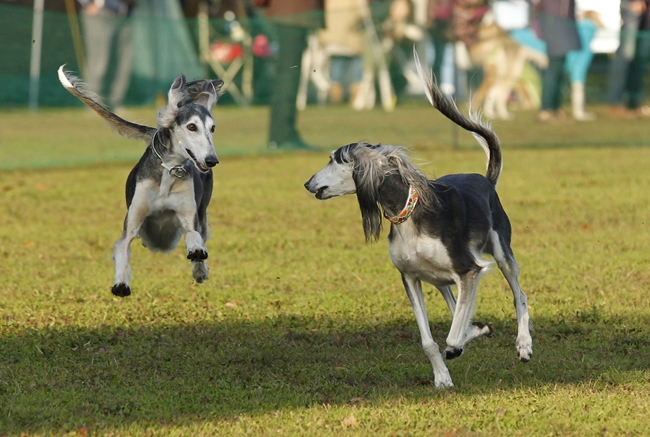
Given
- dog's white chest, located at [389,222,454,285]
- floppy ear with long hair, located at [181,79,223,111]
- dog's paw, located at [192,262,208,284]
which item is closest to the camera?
dog's white chest, located at [389,222,454,285]

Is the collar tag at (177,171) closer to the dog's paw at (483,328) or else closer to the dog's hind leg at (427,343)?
the dog's hind leg at (427,343)

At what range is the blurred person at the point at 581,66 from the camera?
63.2 feet

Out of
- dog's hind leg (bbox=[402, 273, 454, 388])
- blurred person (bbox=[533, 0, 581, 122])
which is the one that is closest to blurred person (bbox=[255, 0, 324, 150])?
blurred person (bbox=[533, 0, 581, 122])

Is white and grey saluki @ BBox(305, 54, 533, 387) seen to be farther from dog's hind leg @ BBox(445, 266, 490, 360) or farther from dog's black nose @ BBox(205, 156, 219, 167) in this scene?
dog's black nose @ BBox(205, 156, 219, 167)

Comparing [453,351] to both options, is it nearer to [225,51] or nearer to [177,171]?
[177,171]

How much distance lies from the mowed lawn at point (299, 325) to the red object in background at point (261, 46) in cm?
422

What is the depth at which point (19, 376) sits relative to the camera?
20.5 feet

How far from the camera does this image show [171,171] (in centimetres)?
657

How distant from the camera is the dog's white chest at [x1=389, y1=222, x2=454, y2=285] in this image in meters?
5.90

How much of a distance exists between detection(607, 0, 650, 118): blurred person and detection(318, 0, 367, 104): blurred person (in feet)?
15.3

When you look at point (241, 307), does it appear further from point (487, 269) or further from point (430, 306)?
point (487, 269)

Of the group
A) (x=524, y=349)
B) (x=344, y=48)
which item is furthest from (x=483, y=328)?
(x=344, y=48)

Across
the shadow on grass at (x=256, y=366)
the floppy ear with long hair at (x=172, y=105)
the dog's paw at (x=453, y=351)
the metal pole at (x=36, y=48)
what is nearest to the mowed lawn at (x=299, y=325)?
the shadow on grass at (x=256, y=366)

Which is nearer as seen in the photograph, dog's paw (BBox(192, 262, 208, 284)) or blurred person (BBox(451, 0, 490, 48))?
dog's paw (BBox(192, 262, 208, 284))
